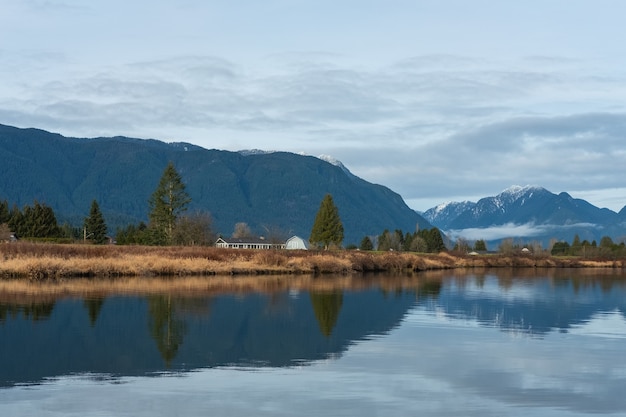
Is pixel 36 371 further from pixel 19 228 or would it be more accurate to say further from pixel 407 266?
pixel 19 228

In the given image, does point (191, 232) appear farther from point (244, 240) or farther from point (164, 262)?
Result: point (244, 240)

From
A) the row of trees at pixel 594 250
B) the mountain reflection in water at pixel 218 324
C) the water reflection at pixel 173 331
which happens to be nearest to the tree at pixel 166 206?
the mountain reflection in water at pixel 218 324

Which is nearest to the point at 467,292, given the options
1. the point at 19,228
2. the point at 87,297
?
the point at 87,297

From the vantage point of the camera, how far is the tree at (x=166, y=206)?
9638 centimetres

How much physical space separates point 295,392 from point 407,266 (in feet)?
211

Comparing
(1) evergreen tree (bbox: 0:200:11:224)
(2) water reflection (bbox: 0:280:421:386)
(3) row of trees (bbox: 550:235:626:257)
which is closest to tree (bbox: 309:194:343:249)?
(1) evergreen tree (bbox: 0:200:11:224)

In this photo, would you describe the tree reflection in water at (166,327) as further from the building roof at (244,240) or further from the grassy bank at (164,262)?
the building roof at (244,240)

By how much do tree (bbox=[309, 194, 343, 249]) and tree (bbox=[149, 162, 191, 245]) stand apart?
782 inches

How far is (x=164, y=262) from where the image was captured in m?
49.9

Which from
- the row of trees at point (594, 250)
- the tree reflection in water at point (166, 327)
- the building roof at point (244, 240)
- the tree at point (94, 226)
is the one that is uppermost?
the tree at point (94, 226)

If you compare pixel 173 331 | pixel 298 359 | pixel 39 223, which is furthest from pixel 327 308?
pixel 39 223

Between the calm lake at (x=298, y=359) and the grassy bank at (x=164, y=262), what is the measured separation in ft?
42.1

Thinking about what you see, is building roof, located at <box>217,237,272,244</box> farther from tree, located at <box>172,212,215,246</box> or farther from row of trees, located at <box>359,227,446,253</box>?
tree, located at <box>172,212,215,246</box>

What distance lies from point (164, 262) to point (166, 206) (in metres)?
47.8
